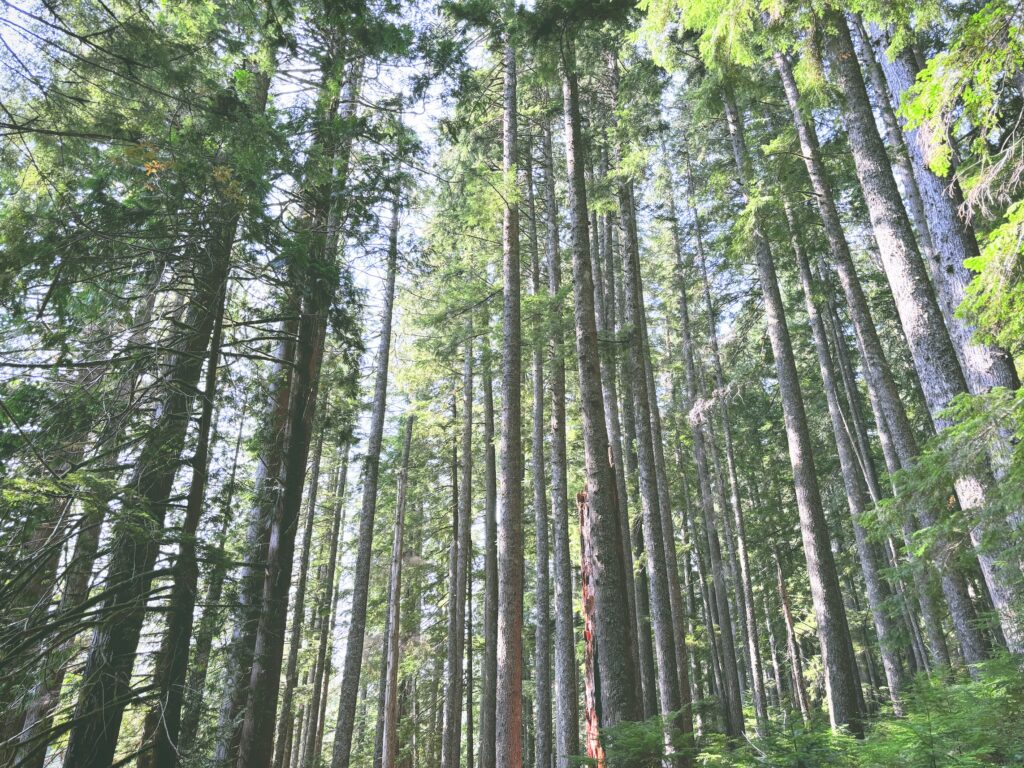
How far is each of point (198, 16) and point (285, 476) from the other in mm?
4989

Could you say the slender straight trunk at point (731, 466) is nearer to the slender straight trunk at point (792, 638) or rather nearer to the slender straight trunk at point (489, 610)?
the slender straight trunk at point (792, 638)

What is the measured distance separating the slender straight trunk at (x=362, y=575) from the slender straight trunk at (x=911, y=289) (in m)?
7.52

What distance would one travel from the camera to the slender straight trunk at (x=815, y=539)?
8.23m

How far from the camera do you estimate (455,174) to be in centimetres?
1317

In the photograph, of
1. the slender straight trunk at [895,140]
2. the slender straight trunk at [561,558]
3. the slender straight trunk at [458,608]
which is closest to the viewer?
the slender straight trunk at [895,140]

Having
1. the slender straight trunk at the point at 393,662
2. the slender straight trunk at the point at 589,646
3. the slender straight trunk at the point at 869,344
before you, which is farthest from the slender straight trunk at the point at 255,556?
the slender straight trunk at the point at 393,662

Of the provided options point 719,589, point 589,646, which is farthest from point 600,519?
point 719,589

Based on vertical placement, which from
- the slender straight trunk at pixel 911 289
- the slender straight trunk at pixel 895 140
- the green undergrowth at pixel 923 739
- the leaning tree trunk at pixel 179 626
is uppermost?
the slender straight trunk at pixel 895 140

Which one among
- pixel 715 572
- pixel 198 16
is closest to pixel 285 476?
pixel 198 16

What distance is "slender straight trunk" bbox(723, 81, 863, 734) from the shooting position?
27.0 feet

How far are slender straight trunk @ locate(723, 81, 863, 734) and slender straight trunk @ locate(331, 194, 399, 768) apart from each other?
7.23 metres

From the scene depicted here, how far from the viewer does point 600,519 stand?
6605 mm

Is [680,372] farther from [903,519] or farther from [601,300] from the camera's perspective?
[903,519]

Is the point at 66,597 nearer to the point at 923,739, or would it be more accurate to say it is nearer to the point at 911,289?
the point at 923,739
